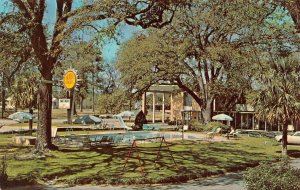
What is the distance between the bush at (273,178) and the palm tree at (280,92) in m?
14.3

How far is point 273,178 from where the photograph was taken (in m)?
10.6

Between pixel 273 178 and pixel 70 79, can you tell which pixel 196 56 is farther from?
pixel 273 178

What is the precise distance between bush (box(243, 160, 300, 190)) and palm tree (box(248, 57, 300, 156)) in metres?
14.3

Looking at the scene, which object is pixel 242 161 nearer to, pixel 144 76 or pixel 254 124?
pixel 144 76

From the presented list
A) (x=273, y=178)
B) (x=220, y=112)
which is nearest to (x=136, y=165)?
(x=273, y=178)

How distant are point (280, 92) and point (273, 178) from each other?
1567 centimetres

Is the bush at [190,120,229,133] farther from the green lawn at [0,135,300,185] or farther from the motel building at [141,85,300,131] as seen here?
the green lawn at [0,135,300,185]

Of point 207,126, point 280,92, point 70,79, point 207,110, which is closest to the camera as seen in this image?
point 70,79

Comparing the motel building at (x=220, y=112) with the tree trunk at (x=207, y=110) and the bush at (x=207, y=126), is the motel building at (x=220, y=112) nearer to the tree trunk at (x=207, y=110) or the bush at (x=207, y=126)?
the bush at (x=207, y=126)

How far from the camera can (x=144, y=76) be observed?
4709 centimetres

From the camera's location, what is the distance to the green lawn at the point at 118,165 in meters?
17.2

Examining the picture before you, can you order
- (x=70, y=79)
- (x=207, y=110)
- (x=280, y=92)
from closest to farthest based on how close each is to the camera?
(x=70, y=79) < (x=280, y=92) < (x=207, y=110)

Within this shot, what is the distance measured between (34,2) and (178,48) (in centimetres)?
2287

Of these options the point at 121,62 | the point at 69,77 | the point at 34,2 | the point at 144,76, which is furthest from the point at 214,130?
the point at 34,2
